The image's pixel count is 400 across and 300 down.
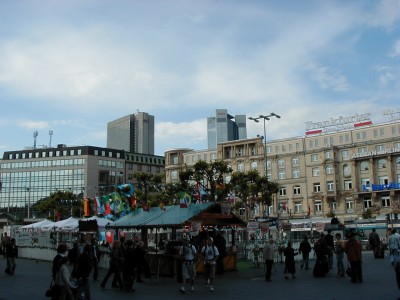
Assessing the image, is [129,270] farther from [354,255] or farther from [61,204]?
[61,204]

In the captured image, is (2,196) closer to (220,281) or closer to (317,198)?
(317,198)

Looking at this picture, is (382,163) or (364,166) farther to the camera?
(364,166)

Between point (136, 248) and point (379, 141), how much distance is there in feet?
225

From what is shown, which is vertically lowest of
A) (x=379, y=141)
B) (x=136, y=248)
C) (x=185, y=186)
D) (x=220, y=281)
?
(x=220, y=281)

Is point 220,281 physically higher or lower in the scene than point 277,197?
lower

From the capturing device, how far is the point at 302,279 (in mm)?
20219

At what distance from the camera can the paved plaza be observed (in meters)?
15.1

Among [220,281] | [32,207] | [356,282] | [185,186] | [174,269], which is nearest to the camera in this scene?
[356,282]

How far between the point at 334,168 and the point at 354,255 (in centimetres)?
6761

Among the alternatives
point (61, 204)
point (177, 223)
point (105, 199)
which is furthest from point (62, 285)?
point (61, 204)

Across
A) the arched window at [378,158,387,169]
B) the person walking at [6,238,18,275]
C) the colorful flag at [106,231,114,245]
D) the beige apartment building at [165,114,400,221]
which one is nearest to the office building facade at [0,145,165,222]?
the beige apartment building at [165,114,400,221]

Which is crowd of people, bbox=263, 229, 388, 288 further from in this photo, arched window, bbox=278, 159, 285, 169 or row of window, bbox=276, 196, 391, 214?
arched window, bbox=278, 159, 285, 169

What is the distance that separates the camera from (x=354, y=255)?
17.5 meters

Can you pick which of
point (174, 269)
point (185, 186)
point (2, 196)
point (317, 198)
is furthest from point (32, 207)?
point (174, 269)
